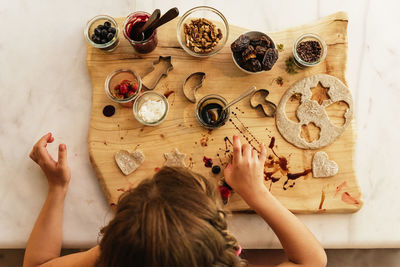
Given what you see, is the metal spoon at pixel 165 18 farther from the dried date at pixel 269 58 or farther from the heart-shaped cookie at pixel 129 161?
the heart-shaped cookie at pixel 129 161

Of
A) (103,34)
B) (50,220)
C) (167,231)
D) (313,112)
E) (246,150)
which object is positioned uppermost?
(103,34)

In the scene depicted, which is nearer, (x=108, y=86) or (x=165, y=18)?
(x=165, y=18)

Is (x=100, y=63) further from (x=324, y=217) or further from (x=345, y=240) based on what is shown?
(x=345, y=240)

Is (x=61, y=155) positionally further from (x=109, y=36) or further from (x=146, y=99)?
(x=109, y=36)

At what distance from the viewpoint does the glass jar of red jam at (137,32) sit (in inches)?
45.8

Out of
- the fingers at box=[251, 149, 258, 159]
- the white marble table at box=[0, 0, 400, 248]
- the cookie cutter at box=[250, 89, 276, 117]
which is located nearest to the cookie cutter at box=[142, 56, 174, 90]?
the white marble table at box=[0, 0, 400, 248]

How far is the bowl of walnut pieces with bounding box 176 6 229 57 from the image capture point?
1.18 m

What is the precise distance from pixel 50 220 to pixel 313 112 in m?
1.13

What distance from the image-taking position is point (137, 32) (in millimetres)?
1176

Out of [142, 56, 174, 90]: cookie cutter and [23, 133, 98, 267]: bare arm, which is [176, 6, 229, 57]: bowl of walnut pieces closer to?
[142, 56, 174, 90]: cookie cutter

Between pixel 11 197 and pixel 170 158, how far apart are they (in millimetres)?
668

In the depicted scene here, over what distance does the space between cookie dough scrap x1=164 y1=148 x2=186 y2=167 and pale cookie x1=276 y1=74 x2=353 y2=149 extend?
1.36 feet

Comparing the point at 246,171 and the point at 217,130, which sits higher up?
the point at 217,130

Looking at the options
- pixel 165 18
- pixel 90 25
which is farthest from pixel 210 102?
pixel 90 25
